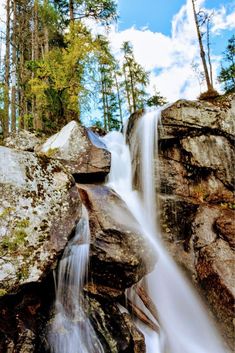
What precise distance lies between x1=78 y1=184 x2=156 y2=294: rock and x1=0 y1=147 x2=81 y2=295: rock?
0.59 m

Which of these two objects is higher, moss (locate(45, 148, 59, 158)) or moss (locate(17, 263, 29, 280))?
moss (locate(45, 148, 59, 158))

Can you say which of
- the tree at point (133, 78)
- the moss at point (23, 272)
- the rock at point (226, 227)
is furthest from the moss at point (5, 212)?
the tree at point (133, 78)

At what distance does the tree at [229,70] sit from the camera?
1595 centimetres

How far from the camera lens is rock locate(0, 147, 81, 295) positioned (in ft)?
11.3

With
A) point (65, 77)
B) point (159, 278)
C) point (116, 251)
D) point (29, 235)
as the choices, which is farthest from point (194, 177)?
point (65, 77)

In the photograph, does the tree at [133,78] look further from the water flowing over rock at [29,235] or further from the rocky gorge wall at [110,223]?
the water flowing over rock at [29,235]

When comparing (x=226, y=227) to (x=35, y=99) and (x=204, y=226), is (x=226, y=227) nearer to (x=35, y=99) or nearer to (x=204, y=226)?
(x=204, y=226)

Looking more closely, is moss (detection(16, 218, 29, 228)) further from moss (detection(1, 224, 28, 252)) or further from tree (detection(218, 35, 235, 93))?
tree (detection(218, 35, 235, 93))

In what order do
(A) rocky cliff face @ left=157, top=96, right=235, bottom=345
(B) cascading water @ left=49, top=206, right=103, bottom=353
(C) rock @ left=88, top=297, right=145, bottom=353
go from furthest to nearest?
(A) rocky cliff face @ left=157, top=96, right=235, bottom=345
(C) rock @ left=88, top=297, right=145, bottom=353
(B) cascading water @ left=49, top=206, right=103, bottom=353

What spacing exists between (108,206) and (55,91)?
6.56 metres

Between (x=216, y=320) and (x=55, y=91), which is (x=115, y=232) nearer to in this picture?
(x=216, y=320)

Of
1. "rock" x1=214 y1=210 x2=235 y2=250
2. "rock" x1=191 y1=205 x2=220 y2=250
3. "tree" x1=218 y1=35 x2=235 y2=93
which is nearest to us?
"rock" x1=214 y1=210 x2=235 y2=250

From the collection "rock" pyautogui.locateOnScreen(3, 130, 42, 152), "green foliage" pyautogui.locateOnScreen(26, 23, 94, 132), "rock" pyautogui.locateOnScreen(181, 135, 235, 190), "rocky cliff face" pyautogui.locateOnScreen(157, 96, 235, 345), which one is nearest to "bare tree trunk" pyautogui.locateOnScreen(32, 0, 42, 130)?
"green foliage" pyautogui.locateOnScreen(26, 23, 94, 132)

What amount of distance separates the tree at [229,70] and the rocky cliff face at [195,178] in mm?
9046
